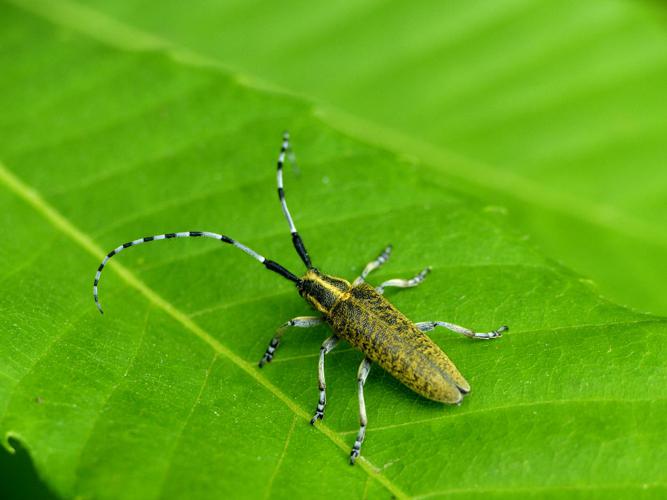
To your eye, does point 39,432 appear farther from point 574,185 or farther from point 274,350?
point 574,185

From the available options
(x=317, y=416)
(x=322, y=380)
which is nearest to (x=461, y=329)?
(x=322, y=380)

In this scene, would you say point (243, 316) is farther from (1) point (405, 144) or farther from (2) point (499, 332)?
(1) point (405, 144)

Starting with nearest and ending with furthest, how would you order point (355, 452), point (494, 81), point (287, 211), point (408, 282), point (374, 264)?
point (355, 452) < point (408, 282) < point (374, 264) < point (287, 211) < point (494, 81)

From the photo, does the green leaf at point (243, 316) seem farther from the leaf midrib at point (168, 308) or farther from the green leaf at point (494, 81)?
the green leaf at point (494, 81)

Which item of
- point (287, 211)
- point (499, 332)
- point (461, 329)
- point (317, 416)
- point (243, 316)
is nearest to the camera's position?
point (317, 416)

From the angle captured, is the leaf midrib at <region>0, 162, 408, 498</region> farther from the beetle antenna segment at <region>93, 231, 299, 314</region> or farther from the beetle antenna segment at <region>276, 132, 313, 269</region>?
the beetle antenna segment at <region>276, 132, 313, 269</region>

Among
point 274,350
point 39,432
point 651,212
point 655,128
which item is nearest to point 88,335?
point 39,432

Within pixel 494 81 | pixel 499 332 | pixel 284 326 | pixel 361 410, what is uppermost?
pixel 494 81
